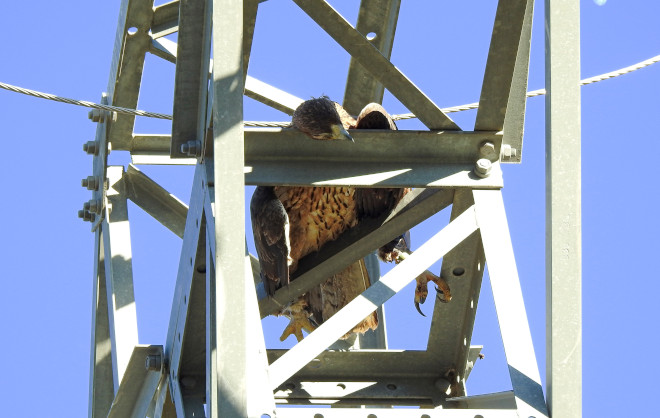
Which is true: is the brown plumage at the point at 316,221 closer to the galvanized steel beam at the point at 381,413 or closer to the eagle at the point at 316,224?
the eagle at the point at 316,224

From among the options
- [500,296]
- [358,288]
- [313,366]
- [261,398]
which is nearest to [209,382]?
[261,398]

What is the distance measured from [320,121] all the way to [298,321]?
1780 millimetres

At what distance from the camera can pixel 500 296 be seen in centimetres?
511

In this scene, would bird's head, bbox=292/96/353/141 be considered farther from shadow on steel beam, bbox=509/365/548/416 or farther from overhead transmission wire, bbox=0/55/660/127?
shadow on steel beam, bbox=509/365/548/416

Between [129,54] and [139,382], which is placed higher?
[129,54]

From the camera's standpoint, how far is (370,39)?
7742 mm

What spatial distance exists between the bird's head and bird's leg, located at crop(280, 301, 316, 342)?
125 centimetres

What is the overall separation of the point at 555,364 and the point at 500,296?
0.62 m

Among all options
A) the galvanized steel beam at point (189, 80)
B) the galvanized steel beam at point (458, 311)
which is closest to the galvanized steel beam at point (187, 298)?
the galvanized steel beam at point (189, 80)

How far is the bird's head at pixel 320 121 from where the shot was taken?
5.71 meters

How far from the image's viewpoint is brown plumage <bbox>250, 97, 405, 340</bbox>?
6520 millimetres

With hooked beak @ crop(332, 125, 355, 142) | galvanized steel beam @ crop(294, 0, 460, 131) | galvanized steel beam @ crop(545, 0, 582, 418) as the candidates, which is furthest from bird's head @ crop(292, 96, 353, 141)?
galvanized steel beam @ crop(545, 0, 582, 418)

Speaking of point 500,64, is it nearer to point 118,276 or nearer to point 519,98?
point 519,98

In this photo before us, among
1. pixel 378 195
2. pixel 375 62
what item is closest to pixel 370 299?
pixel 375 62
